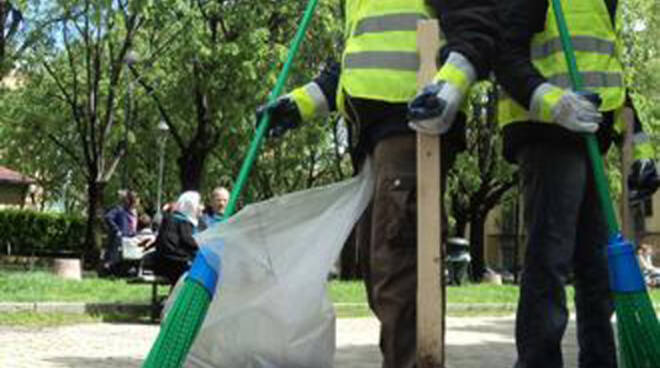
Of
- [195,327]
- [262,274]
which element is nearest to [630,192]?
[262,274]

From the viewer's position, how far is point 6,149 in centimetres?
4316

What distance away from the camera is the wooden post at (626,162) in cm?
420

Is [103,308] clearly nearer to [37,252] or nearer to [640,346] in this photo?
[640,346]

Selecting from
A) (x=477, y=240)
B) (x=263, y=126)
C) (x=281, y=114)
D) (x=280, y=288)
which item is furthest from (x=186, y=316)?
(x=477, y=240)

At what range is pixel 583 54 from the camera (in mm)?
3922

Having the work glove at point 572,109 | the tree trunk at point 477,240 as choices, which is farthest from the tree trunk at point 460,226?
the work glove at point 572,109

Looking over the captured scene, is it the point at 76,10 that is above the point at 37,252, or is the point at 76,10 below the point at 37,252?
above

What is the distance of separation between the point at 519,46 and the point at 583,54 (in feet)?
1.19

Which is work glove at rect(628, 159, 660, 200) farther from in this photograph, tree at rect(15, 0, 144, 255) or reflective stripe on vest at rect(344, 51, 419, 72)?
tree at rect(15, 0, 144, 255)

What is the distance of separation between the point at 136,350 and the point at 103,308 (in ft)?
13.2

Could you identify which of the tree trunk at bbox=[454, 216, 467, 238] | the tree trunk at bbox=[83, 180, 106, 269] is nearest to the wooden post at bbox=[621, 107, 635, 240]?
the tree trunk at bbox=[83, 180, 106, 269]

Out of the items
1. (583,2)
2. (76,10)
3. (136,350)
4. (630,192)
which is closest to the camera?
(583,2)

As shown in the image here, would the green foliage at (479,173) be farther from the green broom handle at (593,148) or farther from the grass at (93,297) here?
the green broom handle at (593,148)

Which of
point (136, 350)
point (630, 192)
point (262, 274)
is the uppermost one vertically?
point (630, 192)
